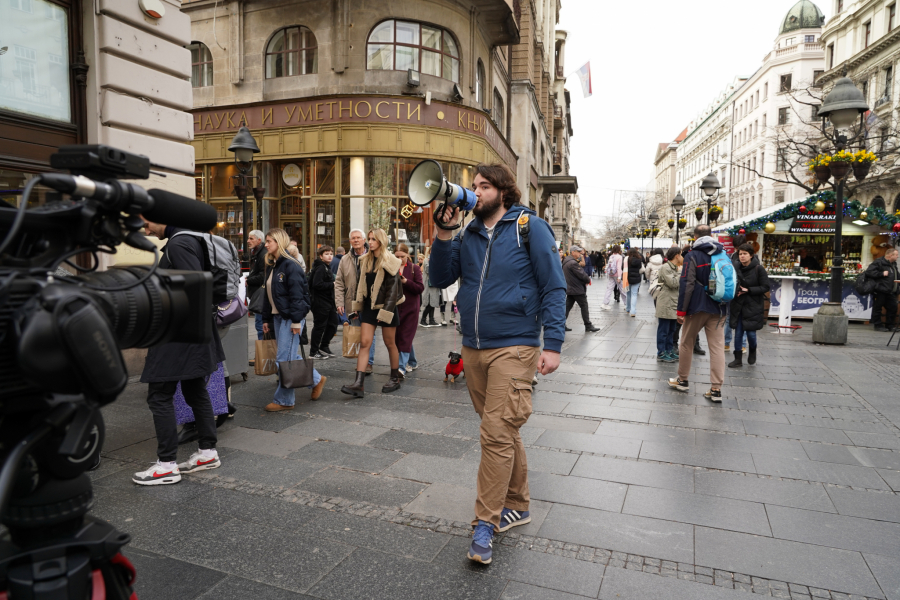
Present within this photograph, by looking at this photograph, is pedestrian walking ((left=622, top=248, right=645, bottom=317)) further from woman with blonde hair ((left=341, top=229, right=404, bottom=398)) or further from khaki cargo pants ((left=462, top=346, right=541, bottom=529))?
khaki cargo pants ((left=462, top=346, right=541, bottom=529))

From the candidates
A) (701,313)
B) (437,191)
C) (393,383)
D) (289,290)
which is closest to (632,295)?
(701,313)

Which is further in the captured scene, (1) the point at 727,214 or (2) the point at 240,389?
(1) the point at 727,214

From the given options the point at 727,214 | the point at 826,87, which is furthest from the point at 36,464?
the point at 727,214

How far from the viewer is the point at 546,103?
37781 millimetres

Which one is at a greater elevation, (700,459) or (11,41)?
(11,41)

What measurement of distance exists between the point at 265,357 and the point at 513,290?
3.75 metres

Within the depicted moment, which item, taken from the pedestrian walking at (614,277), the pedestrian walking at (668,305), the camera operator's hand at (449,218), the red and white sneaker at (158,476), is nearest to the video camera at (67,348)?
the camera operator's hand at (449,218)

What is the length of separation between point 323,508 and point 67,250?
2.59 m

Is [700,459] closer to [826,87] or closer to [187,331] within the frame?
[187,331]

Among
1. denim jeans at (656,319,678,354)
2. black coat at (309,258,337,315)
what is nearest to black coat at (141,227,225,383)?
black coat at (309,258,337,315)

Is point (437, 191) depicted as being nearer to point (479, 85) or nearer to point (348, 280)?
point (348, 280)

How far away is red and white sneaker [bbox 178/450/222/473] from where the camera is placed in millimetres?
4336

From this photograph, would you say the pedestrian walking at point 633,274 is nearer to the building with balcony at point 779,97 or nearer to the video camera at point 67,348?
the video camera at point 67,348

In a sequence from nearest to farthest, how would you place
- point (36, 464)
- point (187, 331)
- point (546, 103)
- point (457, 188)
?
1. point (36, 464)
2. point (187, 331)
3. point (457, 188)
4. point (546, 103)
